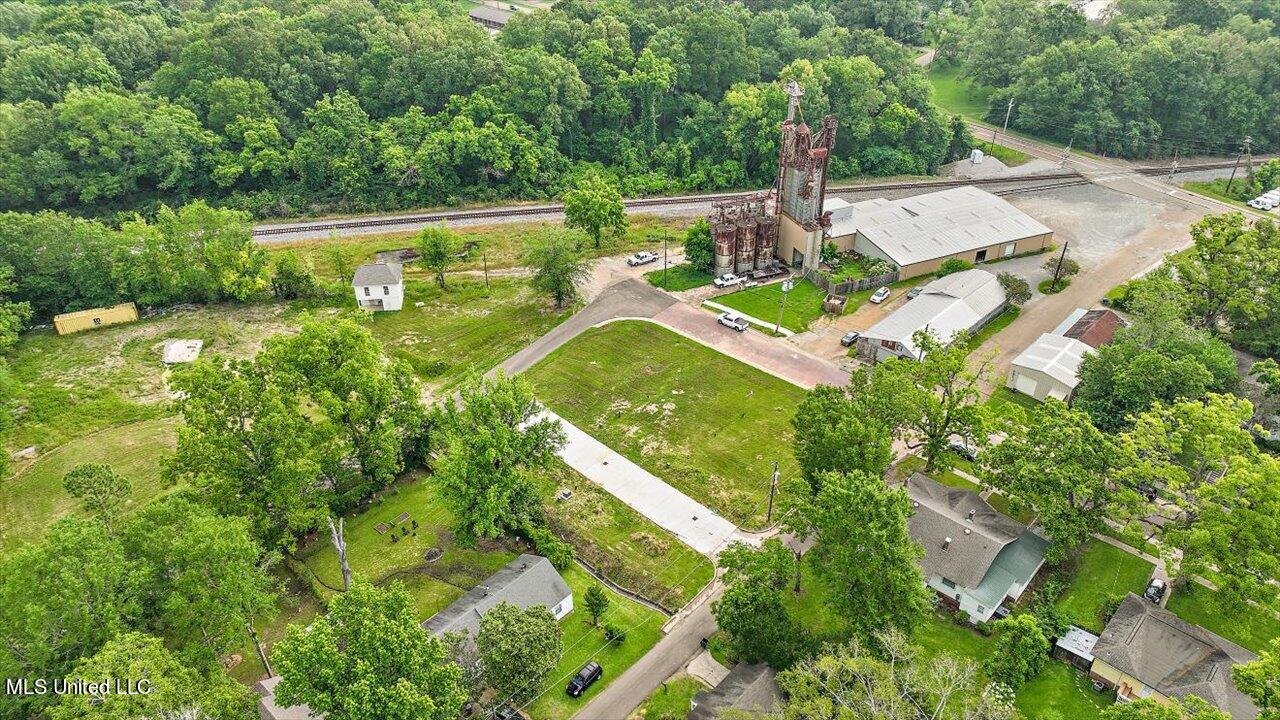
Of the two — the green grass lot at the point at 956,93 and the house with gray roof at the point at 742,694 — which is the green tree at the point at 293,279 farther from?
the green grass lot at the point at 956,93

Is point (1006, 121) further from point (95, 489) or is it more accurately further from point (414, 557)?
point (95, 489)

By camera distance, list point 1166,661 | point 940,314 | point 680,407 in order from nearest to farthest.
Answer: point 1166,661
point 680,407
point 940,314

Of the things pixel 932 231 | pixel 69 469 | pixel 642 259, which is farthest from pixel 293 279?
pixel 932 231

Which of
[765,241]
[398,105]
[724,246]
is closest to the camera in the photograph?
[724,246]

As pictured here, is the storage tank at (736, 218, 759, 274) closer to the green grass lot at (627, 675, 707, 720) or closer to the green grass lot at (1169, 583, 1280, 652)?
the green grass lot at (1169, 583, 1280, 652)

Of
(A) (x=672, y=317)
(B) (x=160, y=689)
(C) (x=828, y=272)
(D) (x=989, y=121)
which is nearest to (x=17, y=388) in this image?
(B) (x=160, y=689)

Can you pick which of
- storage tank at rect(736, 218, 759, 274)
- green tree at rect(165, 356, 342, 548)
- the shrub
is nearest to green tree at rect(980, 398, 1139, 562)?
the shrub
